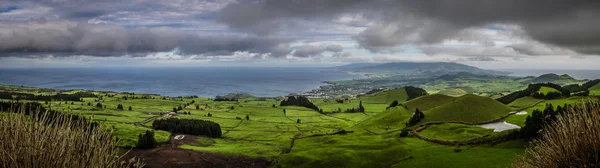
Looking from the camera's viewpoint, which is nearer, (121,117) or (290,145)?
(290,145)

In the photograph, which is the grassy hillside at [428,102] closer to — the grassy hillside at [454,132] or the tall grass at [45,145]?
the grassy hillside at [454,132]

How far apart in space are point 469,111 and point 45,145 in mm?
114141

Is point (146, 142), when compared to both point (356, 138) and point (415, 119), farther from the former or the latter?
point (415, 119)

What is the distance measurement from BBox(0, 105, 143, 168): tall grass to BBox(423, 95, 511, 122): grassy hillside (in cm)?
10436

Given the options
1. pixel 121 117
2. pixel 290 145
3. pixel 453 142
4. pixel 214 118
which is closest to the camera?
pixel 453 142

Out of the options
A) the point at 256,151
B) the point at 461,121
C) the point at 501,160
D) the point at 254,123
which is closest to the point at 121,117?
the point at 254,123

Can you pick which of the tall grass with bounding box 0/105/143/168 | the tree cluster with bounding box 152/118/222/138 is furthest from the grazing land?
the tall grass with bounding box 0/105/143/168

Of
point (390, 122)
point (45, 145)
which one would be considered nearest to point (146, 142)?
point (390, 122)

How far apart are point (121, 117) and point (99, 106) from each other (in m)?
30.9

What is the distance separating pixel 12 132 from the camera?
10.8 m

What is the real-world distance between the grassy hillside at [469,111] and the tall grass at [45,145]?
104 meters

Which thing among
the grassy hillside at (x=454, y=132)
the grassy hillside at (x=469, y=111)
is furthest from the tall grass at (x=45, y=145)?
the grassy hillside at (x=469, y=111)

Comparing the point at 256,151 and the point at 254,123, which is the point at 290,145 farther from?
the point at 254,123

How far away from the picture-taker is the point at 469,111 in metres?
109
